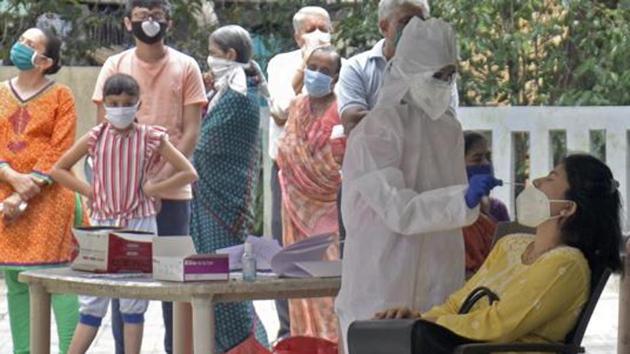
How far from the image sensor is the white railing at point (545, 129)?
12.0m

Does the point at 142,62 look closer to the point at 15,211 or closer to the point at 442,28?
the point at 15,211

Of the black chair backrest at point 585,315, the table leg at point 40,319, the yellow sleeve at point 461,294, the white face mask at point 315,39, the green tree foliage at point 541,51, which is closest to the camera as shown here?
the black chair backrest at point 585,315

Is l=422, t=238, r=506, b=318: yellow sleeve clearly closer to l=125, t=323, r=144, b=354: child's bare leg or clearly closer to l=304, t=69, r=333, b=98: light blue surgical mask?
l=125, t=323, r=144, b=354: child's bare leg

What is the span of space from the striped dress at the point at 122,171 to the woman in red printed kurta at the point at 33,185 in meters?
0.55

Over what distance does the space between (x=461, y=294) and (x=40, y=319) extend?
64.8 inches

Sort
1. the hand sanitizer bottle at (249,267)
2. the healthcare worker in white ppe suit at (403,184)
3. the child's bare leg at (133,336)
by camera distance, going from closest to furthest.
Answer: the healthcare worker in white ppe suit at (403,184) → the hand sanitizer bottle at (249,267) → the child's bare leg at (133,336)

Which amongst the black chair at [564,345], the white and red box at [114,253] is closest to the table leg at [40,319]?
the white and red box at [114,253]

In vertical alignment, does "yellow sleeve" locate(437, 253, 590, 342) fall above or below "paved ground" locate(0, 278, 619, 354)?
above

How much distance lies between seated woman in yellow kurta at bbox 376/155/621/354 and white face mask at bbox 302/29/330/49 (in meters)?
3.97

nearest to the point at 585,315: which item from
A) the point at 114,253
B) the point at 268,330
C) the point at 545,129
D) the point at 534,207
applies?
the point at 534,207

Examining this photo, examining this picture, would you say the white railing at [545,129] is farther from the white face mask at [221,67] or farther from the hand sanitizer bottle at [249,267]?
the hand sanitizer bottle at [249,267]

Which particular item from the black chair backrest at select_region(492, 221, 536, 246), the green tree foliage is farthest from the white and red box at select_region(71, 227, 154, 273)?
the green tree foliage

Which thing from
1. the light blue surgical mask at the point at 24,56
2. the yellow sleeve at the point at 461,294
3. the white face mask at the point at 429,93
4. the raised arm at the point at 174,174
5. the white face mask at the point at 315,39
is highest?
the white face mask at the point at 315,39

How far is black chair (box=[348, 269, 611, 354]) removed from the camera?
591cm
